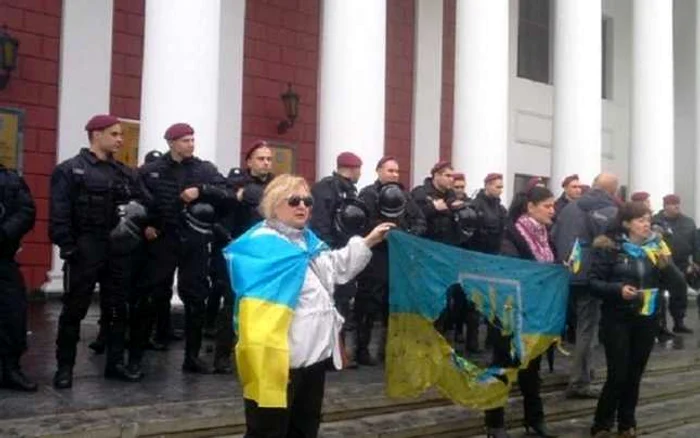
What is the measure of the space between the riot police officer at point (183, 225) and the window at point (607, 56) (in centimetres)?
1430

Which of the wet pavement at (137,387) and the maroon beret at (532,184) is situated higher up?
the maroon beret at (532,184)

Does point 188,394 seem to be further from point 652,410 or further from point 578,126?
point 578,126

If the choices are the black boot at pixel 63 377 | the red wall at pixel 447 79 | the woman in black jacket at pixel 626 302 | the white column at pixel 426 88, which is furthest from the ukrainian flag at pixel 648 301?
the red wall at pixel 447 79

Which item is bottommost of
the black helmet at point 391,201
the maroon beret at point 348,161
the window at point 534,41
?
the black helmet at point 391,201

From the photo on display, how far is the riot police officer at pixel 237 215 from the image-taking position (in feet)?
22.8

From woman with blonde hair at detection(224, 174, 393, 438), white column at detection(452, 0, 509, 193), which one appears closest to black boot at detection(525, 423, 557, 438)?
woman with blonde hair at detection(224, 174, 393, 438)

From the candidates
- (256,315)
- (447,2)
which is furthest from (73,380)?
(447,2)

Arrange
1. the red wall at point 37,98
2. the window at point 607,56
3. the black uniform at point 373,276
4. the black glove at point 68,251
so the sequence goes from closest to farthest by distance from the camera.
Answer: the black glove at point 68,251, the black uniform at point 373,276, the red wall at point 37,98, the window at point 607,56

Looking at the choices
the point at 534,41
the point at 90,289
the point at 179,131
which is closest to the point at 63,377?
the point at 90,289

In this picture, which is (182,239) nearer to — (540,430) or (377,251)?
(377,251)

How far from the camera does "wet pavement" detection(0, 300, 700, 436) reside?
555 centimetres

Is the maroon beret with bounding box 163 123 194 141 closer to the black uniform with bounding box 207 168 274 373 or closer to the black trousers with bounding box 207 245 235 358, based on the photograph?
the black uniform with bounding box 207 168 274 373

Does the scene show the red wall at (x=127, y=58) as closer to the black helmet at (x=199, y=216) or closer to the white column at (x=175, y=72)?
the white column at (x=175, y=72)

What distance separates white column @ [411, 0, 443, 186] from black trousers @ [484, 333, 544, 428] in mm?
9256
